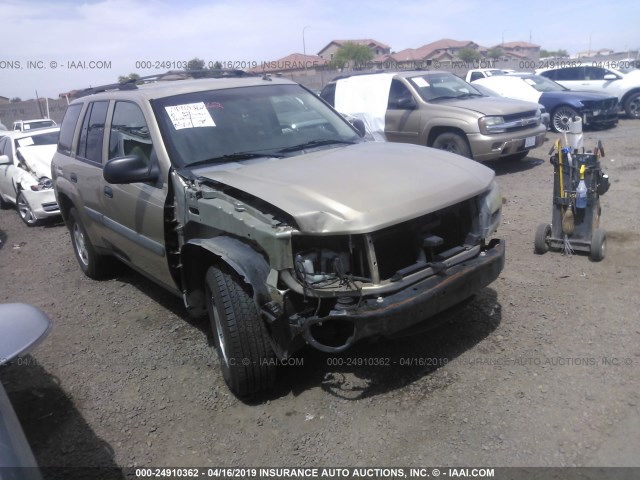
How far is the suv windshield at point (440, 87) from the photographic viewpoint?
9.62m

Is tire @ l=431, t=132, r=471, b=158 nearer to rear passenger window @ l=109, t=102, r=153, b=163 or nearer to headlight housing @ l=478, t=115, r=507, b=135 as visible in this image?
headlight housing @ l=478, t=115, r=507, b=135

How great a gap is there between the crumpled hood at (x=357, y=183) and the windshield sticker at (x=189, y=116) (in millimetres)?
474

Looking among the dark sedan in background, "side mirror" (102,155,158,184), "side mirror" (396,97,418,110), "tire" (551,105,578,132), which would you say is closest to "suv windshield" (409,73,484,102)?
"side mirror" (396,97,418,110)

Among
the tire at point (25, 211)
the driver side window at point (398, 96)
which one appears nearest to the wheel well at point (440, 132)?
the driver side window at point (398, 96)

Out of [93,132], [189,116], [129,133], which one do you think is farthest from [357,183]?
[93,132]

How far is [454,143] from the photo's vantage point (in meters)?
8.97

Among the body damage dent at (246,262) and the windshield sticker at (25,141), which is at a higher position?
the windshield sticker at (25,141)

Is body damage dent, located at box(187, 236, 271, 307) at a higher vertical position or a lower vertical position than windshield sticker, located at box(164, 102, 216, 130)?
lower

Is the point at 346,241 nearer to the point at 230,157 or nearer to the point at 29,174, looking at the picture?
the point at 230,157

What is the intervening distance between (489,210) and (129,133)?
2.81 meters

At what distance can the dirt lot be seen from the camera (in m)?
2.82

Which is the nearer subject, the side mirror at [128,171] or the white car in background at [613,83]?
the side mirror at [128,171]

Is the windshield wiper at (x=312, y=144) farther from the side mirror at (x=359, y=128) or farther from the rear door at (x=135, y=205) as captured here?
the rear door at (x=135, y=205)

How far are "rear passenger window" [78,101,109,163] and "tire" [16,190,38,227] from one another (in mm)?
4487
